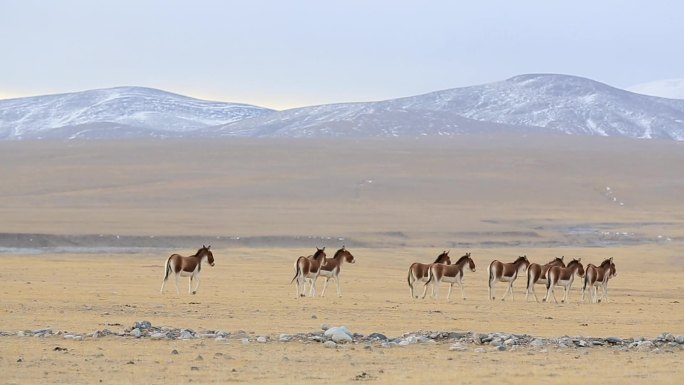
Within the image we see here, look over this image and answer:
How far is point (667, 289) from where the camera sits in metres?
35.9

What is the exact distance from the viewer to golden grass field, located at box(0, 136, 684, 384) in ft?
55.6

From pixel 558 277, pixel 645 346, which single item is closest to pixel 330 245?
pixel 558 277

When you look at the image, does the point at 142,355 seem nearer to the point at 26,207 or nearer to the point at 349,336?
the point at 349,336

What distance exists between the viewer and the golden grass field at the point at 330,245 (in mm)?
16953

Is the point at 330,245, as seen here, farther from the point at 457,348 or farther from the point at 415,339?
the point at 457,348

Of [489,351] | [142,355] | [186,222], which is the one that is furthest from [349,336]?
[186,222]

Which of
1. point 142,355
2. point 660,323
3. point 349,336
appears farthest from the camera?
point 660,323

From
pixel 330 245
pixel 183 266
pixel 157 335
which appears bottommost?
pixel 157 335

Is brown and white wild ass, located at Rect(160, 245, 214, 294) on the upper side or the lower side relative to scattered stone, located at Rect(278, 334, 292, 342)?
upper

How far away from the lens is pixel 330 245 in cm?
5372

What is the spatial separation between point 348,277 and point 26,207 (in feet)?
117

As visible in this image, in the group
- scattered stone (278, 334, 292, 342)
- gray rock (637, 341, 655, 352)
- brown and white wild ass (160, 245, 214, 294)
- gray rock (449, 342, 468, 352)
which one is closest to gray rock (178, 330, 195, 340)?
scattered stone (278, 334, 292, 342)

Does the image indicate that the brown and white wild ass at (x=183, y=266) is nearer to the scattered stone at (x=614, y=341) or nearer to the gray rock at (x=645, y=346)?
the scattered stone at (x=614, y=341)

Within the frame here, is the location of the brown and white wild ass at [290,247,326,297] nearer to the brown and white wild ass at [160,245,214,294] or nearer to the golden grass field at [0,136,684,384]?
the golden grass field at [0,136,684,384]
